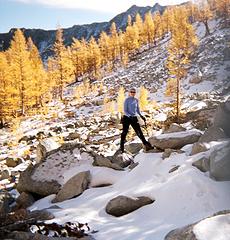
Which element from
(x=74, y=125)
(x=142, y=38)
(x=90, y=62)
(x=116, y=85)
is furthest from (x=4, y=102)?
(x=142, y=38)

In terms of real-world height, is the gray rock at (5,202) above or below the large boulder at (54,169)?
below

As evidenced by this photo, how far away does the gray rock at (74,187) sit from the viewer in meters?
9.09

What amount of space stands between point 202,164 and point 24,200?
15.9 ft

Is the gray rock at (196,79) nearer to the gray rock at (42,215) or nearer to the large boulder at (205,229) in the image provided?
the gray rock at (42,215)

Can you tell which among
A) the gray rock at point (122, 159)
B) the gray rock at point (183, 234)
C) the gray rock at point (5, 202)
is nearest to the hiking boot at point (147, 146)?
the gray rock at point (122, 159)

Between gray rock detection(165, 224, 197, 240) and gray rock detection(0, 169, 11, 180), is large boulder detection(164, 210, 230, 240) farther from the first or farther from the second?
gray rock detection(0, 169, 11, 180)

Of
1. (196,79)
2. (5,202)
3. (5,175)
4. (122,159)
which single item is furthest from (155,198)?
(196,79)

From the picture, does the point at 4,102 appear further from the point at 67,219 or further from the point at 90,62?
the point at 90,62

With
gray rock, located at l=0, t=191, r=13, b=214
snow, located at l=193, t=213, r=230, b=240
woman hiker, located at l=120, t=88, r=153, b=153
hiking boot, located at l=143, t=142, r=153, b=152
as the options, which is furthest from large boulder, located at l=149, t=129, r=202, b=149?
snow, located at l=193, t=213, r=230, b=240

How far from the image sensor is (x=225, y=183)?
6.90 m

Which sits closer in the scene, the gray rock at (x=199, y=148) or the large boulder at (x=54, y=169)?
the gray rock at (x=199, y=148)

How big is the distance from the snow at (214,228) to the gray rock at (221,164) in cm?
192

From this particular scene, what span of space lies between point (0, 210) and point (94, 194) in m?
2.36

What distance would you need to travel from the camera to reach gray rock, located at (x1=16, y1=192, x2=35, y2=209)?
31.7 ft
